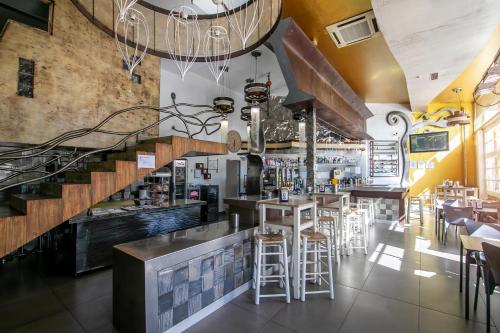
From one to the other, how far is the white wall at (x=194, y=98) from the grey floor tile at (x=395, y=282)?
5419 mm

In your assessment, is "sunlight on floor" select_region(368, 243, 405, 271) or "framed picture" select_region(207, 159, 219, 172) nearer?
"sunlight on floor" select_region(368, 243, 405, 271)

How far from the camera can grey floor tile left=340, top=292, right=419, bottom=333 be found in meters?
2.27

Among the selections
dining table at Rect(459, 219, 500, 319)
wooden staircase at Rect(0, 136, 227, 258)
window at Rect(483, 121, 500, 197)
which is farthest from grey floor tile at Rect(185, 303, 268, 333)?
window at Rect(483, 121, 500, 197)

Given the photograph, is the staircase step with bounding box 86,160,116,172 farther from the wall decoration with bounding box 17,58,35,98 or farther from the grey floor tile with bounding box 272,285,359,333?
the wall decoration with bounding box 17,58,35,98

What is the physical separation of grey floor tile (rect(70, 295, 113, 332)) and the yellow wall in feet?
32.5

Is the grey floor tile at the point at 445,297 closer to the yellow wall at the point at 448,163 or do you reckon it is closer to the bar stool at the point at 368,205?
the bar stool at the point at 368,205

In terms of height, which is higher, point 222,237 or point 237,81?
point 237,81

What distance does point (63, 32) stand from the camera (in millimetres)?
4871

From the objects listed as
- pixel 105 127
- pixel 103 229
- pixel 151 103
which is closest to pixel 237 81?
pixel 151 103

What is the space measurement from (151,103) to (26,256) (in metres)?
4.16

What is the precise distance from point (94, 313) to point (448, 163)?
10982mm

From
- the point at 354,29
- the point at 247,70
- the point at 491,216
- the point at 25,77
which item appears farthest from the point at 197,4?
the point at 491,216

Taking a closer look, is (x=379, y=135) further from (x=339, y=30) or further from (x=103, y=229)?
(x=103, y=229)

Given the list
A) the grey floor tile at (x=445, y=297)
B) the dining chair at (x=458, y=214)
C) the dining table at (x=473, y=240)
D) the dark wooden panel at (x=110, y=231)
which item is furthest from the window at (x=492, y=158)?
the dark wooden panel at (x=110, y=231)
